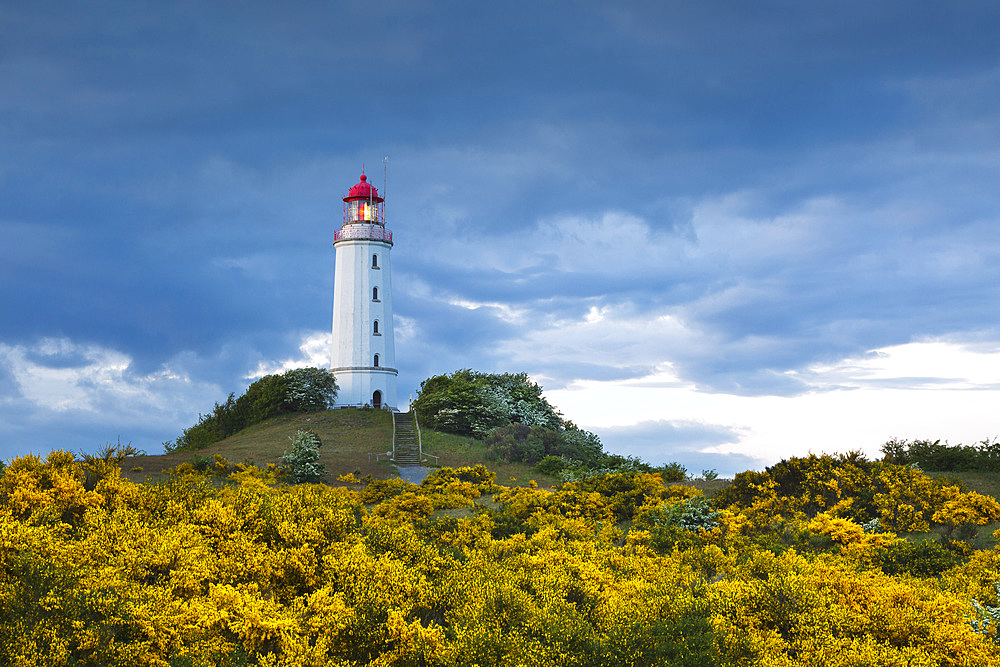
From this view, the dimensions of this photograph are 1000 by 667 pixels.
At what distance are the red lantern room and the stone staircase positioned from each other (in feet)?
45.8

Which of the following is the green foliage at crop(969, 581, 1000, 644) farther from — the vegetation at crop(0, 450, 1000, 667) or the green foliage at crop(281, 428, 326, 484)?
the green foliage at crop(281, 428, 326, 484)

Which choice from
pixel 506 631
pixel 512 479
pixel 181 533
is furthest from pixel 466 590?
pixel 512 479

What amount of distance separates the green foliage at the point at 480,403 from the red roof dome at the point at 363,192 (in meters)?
13.5

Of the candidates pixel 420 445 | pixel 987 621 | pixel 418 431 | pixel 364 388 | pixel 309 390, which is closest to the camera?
pixel 987 621

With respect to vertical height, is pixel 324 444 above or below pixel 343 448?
above

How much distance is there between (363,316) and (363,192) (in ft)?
29.5

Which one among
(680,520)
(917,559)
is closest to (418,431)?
(680,520)

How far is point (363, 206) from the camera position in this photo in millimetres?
52250

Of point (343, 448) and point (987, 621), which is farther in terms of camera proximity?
point (343, 448)

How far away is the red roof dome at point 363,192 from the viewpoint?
52.2 meters

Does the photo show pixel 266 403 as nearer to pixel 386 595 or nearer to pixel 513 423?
pixel 513 423

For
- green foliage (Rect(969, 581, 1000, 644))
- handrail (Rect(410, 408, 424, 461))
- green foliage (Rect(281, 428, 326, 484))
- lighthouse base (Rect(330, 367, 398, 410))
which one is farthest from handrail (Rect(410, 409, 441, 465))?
green foliage (Rect(969, 581, 1000, 644))

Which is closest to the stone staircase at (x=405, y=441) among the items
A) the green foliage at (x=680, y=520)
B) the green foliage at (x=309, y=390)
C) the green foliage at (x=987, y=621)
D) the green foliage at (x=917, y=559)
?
the green foliage at (x=309, y=390)

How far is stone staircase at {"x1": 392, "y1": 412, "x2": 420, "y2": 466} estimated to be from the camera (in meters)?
39.6
